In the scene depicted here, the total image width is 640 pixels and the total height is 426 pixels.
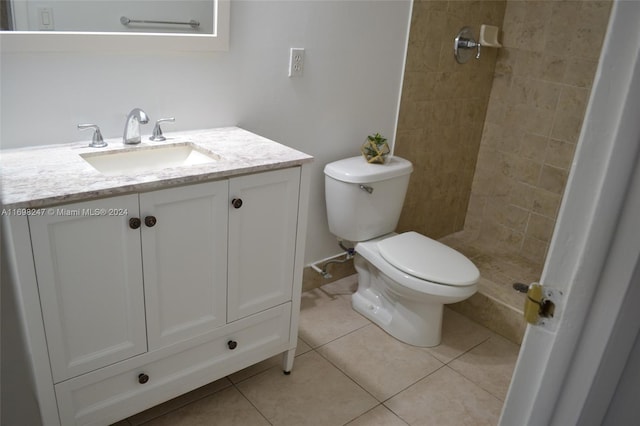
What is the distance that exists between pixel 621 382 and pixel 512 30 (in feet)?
8.50

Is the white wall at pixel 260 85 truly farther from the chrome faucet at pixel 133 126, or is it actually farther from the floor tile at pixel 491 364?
the floor tile at pixel 491 364

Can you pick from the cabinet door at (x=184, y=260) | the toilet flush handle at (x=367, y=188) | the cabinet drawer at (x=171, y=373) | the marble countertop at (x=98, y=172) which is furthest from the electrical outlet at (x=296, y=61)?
the cabinet drawer at (x=171, y=373)

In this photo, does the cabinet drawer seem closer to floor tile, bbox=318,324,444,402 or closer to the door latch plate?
floor tile, bbox=318,324,444,402

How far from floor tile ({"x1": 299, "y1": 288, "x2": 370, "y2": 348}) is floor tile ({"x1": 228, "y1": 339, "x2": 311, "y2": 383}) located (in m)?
0.06

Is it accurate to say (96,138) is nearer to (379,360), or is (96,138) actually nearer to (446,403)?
(379,360)

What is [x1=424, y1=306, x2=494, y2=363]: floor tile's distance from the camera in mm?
Result: 2404

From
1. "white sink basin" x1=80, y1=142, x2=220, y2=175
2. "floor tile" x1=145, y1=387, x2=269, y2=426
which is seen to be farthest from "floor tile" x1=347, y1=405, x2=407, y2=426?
"white sink basin" x1=80, y1=142, x2=220, y2=175

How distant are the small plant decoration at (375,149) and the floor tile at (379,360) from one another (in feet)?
2.66

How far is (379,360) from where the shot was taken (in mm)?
2303

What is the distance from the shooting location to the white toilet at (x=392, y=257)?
7.33ft

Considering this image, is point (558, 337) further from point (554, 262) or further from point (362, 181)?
point (362, 181)

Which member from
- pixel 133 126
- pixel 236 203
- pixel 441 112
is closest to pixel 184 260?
pixel 236 203

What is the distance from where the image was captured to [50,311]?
142 centimetres

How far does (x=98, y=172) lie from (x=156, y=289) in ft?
1.28
